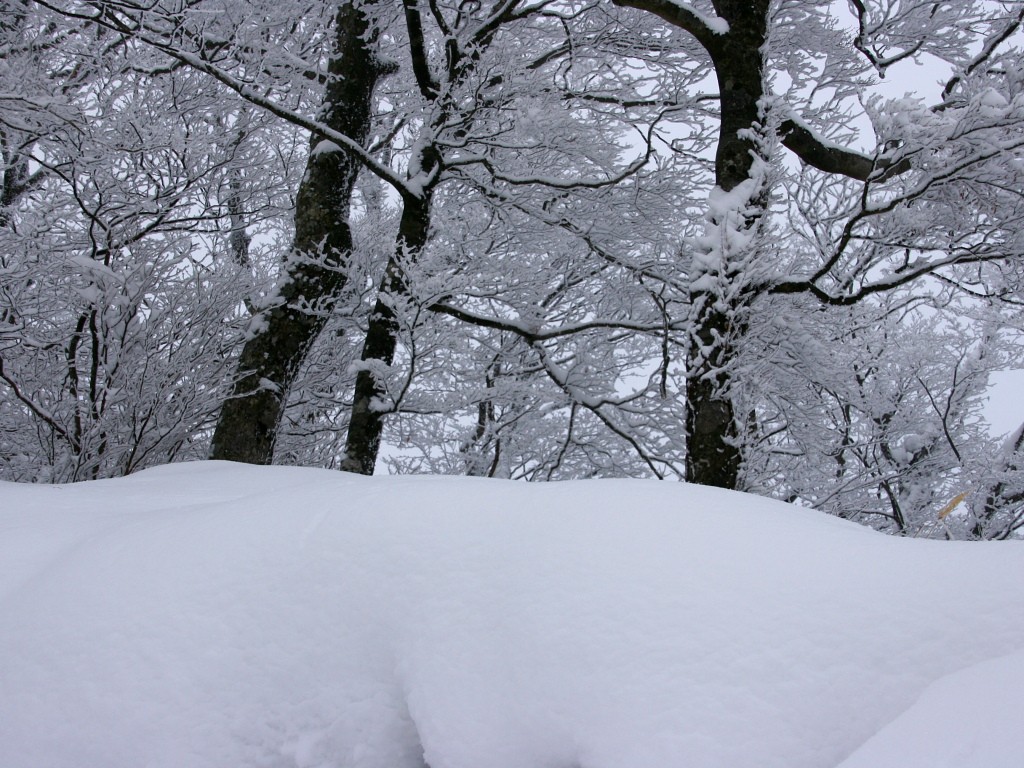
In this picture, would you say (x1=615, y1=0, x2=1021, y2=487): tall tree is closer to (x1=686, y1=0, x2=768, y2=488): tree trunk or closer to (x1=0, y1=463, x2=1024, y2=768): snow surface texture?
(x1=686, y1=0, x2=768, y2=488): tree trunk

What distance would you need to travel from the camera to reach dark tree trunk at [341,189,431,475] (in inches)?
199

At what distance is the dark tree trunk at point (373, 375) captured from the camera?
5059 mm

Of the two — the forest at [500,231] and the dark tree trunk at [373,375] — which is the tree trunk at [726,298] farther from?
the dark tree trunk at [373,375]

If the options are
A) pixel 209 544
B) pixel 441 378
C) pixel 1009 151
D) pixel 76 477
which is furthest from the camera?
pixel 441 378

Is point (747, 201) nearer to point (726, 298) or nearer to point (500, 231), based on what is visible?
point (726, 298)

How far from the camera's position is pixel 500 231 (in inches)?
232

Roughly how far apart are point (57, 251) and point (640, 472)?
5.27m

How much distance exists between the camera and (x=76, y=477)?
140 inches

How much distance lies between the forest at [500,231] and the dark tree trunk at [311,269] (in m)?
0.02

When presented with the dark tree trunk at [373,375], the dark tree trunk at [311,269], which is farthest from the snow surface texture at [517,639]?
the dark tree trunk at [373,375]

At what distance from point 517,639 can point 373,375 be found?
388 cm

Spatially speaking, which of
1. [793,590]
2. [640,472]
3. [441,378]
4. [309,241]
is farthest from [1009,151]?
[441,378]

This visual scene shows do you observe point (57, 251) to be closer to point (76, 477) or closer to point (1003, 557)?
point (76, 477)

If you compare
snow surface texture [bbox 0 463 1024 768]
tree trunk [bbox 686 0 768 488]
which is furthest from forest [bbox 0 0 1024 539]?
snow surface texture [bbox 0 463 1024 768]
